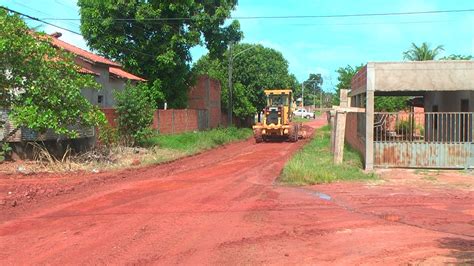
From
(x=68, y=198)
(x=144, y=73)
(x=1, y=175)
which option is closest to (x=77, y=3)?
(x=144, y=73)

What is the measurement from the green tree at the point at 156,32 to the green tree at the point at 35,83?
14.1 meters

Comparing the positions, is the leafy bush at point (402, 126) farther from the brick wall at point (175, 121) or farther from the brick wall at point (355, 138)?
the brick wall at point (175, 121)

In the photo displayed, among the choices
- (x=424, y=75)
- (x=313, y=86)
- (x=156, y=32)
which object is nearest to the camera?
(x=424, y=75)

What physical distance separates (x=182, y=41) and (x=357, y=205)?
23881 millimetres

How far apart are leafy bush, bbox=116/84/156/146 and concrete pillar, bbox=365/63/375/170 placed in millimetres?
11100

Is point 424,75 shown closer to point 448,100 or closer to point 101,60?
point 448,100

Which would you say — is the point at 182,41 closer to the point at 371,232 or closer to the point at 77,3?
the point at 77,3

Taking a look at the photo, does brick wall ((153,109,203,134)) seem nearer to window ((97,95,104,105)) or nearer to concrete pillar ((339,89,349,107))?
window ((97,95,104,105))

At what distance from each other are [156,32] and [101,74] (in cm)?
578

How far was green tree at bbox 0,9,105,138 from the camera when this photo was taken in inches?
705

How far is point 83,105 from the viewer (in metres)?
19.6

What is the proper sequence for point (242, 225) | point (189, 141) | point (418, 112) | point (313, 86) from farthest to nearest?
point (313, 86)
point (189, 141)
point (418, 112)
point (242, 225)

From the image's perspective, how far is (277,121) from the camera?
34.7 meters

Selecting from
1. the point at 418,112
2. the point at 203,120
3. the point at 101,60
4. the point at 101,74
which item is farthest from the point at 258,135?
the point at 418,112
